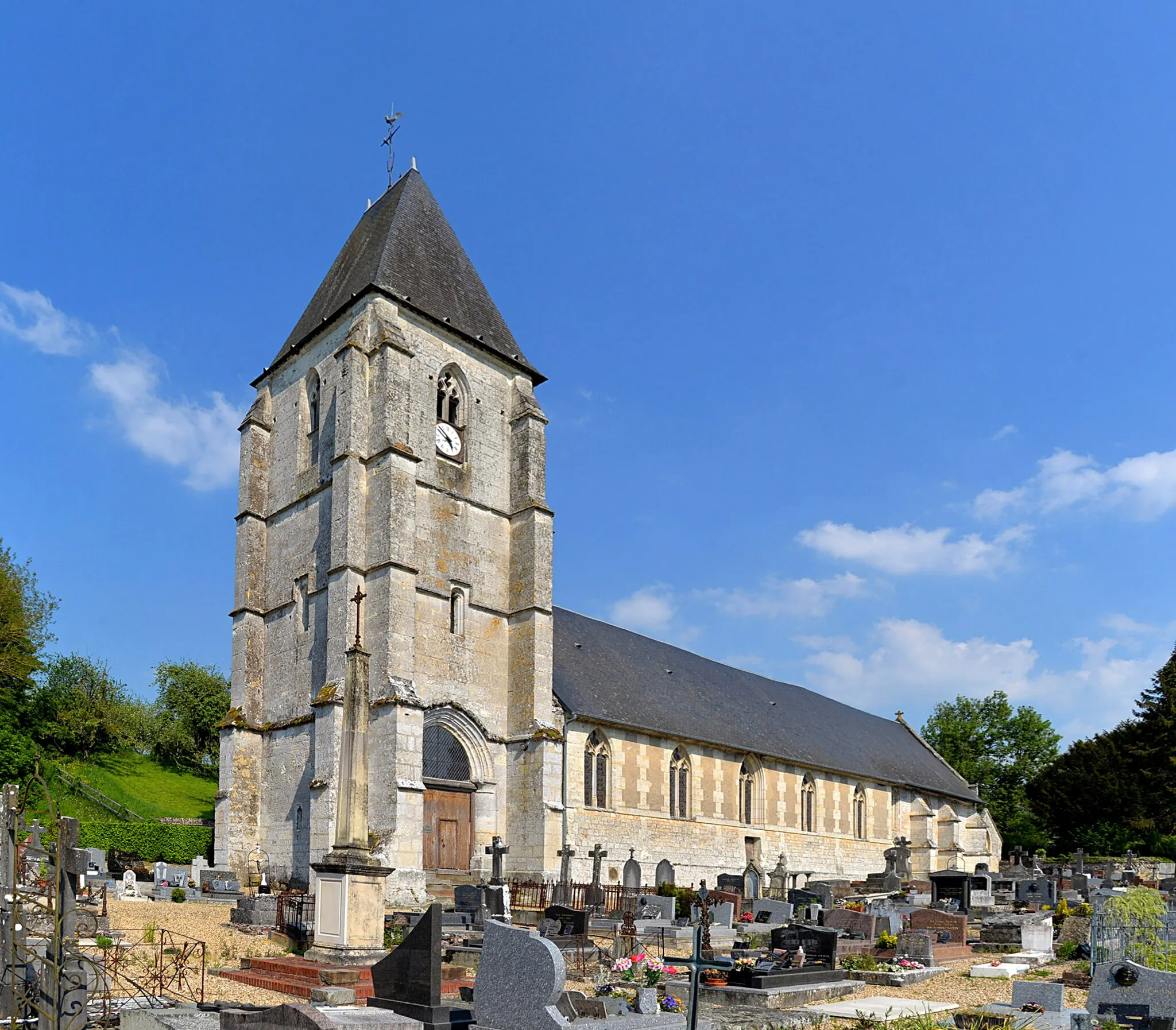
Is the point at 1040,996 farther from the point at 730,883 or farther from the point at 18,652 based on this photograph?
the point at 18,652

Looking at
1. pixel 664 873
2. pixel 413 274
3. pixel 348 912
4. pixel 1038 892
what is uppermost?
pixel 413 274

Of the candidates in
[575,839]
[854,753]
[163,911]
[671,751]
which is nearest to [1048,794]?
[854,753]

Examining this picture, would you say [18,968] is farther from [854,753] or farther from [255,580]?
[854,753]

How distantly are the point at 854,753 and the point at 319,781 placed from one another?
23.7 m

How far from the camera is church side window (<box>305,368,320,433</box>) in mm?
Result: 26656

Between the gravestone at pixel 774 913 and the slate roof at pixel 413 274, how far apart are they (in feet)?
48.3

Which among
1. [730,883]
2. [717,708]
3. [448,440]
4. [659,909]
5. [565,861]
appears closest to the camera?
[659,909]

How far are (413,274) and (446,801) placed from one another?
42.5ft

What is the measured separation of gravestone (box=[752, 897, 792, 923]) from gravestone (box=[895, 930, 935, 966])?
500 centimetres

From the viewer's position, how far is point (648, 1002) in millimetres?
10789

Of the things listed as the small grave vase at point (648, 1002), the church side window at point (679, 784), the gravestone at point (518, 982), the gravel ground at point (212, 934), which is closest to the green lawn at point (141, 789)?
the gravel ground at point (212, 934)

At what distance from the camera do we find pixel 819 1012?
10859 millimetres

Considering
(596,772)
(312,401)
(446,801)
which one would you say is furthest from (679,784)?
(312,401)

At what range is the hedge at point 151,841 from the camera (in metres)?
28.3
